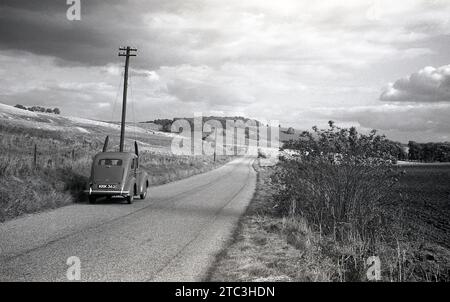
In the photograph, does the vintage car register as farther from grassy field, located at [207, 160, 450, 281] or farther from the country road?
grassy field, located at [207, 160, 450, 281]

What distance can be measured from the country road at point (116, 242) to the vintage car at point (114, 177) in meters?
0.83

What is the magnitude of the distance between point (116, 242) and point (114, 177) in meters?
7.07

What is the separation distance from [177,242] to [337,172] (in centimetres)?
477

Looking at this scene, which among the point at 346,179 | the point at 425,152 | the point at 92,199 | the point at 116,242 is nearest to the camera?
the point at 116,242

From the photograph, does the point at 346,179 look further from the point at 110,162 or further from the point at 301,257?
the point at 110,162

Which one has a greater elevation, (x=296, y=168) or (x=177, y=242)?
(x=296, y=168)

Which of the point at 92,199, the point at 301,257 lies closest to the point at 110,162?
the point at 92,199

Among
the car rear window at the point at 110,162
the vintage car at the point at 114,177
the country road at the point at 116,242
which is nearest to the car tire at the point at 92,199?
the vintage car at the point at 114,177

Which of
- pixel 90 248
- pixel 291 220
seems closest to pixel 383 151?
pixel 291 220

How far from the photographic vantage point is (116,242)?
337 inches

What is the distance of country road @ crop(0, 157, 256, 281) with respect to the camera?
253 inches

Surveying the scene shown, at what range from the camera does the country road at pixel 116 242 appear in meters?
6.41
